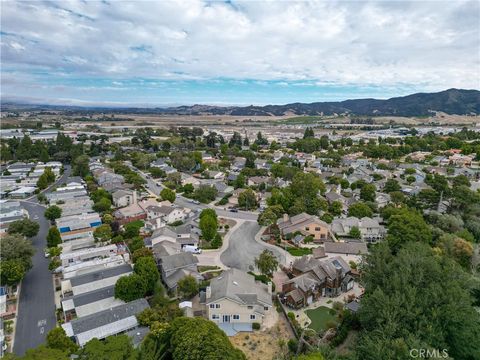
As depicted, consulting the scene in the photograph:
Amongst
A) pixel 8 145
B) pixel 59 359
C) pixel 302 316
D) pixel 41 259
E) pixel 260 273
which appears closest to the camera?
pixel 59 359

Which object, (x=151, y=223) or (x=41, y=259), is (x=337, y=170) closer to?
(x=151, y=223)

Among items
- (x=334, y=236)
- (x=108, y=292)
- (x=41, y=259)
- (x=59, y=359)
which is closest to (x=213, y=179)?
(x=334, y=236)

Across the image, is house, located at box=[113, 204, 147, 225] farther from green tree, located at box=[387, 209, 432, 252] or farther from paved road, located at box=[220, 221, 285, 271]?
green tree, located at box=[387, 209, 432, 252]

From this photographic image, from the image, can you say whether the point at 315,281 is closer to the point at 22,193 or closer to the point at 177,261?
the point at 177,261

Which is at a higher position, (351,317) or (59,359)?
(59,359)

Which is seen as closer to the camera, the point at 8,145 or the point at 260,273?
the point at 260,273

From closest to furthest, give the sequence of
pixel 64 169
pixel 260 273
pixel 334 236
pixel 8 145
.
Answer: pixel 260 273, pixel 334 236, pixel 64 169, pixel 8 145

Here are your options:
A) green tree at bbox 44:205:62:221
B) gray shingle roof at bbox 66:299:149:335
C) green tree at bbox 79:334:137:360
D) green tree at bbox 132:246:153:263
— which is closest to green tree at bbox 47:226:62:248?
green tree at bbox 44:205:62:221
